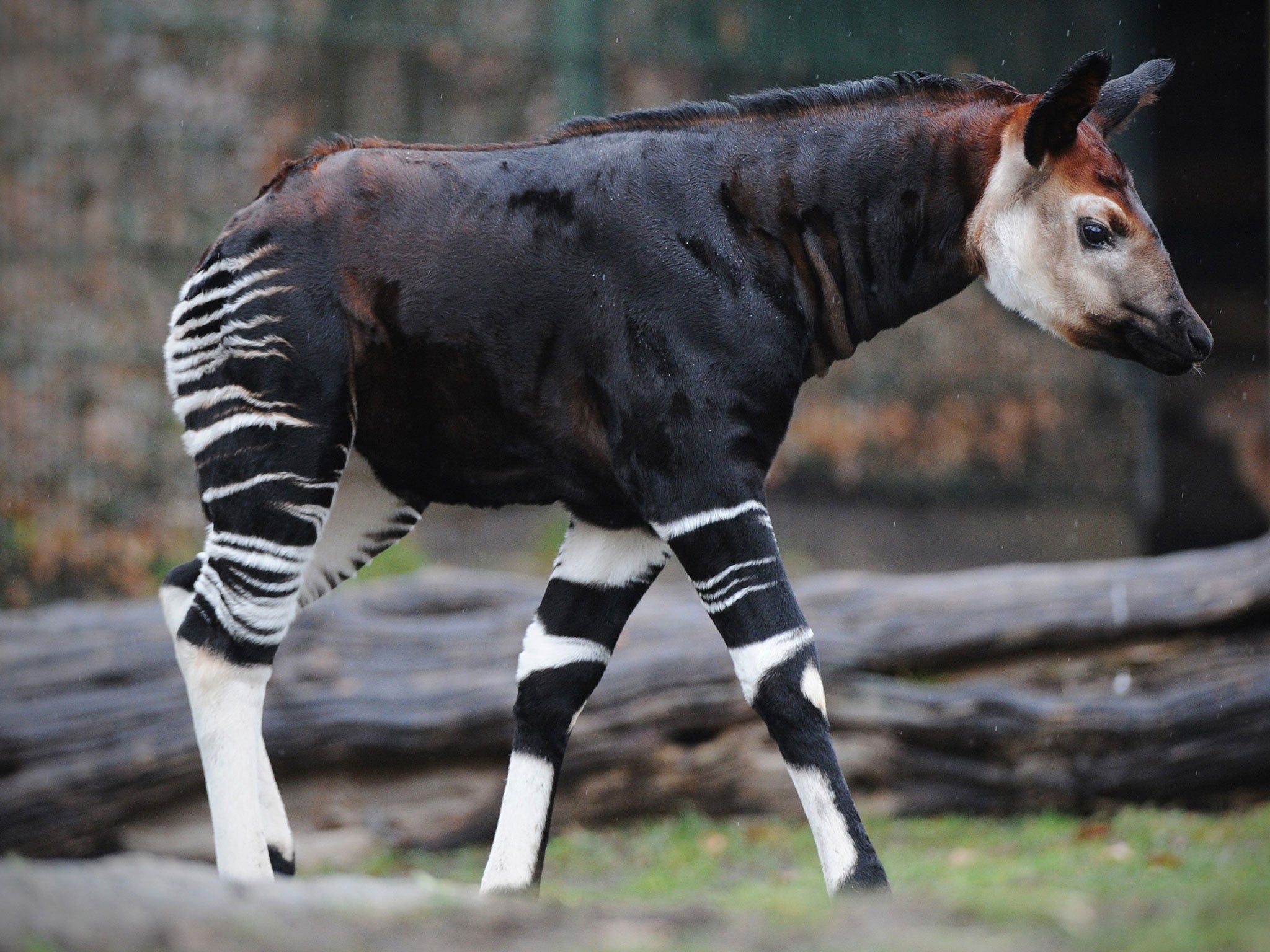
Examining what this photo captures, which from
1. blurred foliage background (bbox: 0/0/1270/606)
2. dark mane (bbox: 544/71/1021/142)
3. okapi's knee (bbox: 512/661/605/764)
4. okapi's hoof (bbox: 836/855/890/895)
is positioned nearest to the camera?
okapi's hoof (bbox: 836/855/890/895)

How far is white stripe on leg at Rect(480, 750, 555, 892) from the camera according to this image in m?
3.15

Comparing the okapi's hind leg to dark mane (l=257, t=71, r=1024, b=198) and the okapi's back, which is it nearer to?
the okapi's back

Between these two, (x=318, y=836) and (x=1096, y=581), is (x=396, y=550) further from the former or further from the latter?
(x=1096, y=581)

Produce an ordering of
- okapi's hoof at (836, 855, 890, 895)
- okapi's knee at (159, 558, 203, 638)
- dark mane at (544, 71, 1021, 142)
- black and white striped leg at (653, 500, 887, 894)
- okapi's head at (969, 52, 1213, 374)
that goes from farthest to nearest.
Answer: okapi's knee at (159, 558, 203, 638)
dark mane at (544, 71, 1021, 142)
okapi's head at (969, 52, 1213, 374)
black and white striped leg at (653, 500, 887, 894)
okapi's hoof at (836, 855, 890, 895)

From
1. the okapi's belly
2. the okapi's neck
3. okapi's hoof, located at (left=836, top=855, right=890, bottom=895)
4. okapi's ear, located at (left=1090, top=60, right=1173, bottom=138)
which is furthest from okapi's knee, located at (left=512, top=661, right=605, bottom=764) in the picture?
okapi's ear, located at (left=1090, top=60, right=1173, bottom=138)

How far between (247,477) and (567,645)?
81cm

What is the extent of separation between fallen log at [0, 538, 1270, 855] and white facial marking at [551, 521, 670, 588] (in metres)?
1.42

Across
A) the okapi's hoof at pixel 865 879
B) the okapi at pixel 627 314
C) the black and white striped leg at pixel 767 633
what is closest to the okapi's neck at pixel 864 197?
the okapi at pixel 627 314

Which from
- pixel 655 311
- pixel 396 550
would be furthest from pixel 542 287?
pixel 396 550

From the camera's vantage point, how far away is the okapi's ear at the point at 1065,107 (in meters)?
2.84

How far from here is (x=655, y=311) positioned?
2932 mm

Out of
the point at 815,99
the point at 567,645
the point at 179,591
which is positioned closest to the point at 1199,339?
the point at 815,99

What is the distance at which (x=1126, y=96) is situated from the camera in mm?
3191

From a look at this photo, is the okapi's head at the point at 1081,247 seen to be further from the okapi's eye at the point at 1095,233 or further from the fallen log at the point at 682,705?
the fallen log at the point at 682,705
